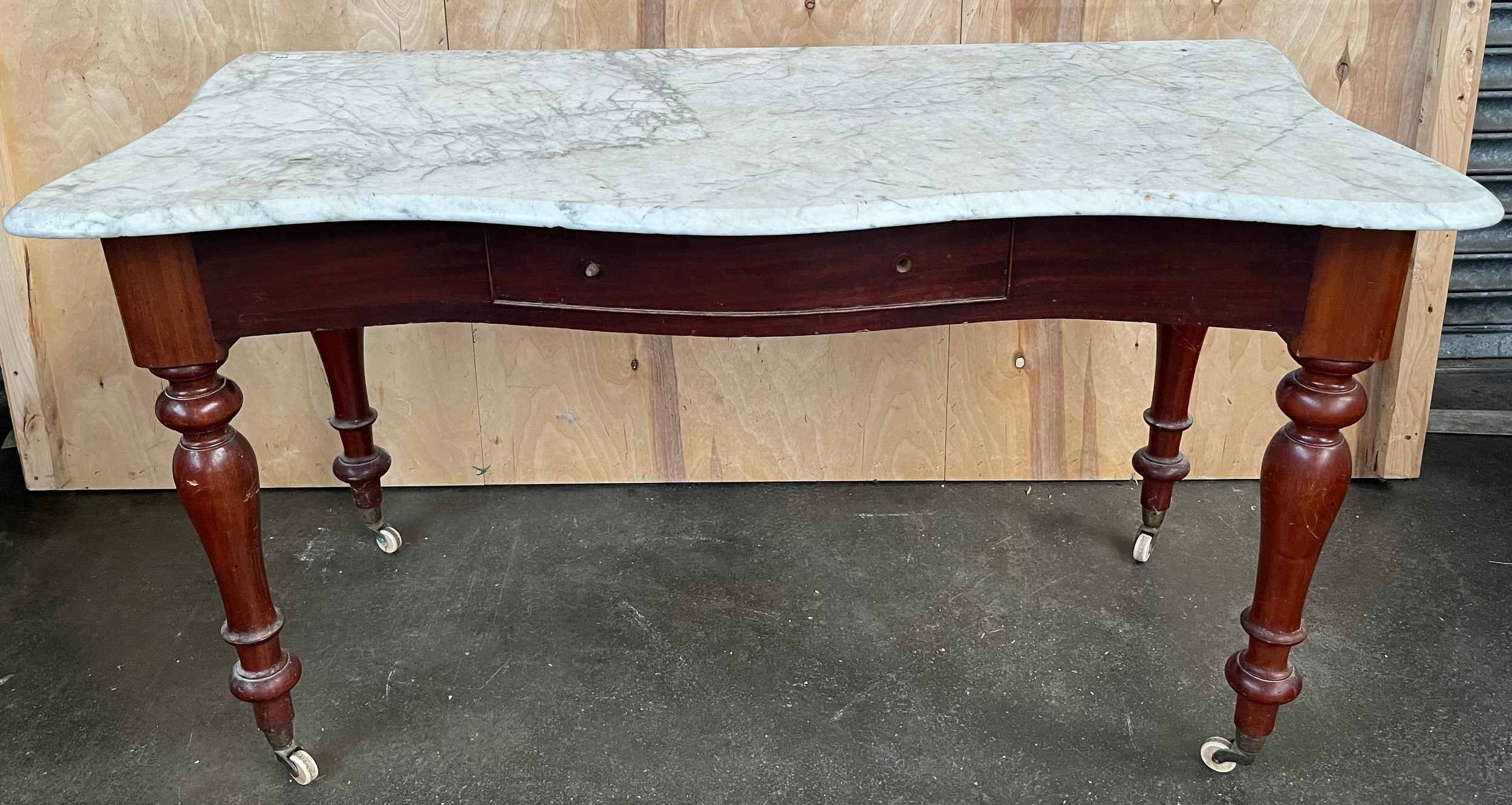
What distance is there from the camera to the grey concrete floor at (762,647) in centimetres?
147

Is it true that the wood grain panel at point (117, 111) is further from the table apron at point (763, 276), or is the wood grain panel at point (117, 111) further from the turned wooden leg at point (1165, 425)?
the turned wooden leg at point (1165, 425)

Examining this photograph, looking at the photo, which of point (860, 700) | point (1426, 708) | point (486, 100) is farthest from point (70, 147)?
point (1426, 708)

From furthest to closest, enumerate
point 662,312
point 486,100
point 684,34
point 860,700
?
point 684,34 < point 860,700 < point 486,100 < point 662,312

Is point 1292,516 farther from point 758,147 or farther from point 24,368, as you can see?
point 24,368

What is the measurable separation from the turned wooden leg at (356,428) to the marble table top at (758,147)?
421mm

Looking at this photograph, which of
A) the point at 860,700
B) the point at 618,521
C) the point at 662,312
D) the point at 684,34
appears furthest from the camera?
the point at 618,521

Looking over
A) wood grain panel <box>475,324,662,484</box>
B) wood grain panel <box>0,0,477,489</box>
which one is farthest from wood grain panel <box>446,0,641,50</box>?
wood grain panel <box>475,324,662,484</box>

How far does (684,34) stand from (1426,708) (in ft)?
4.82

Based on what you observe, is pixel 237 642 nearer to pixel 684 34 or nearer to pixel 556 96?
pixel 556 96

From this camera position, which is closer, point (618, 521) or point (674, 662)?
point (674, 662)

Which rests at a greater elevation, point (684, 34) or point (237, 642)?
point (684, 34)

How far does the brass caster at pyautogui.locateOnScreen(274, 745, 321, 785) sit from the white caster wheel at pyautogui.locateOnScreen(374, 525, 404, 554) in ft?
1.78

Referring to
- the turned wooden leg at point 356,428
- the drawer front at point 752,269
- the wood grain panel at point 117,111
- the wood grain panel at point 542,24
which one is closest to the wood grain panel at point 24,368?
the wood grain panel at point 117,111

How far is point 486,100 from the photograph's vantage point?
148 centimetres
